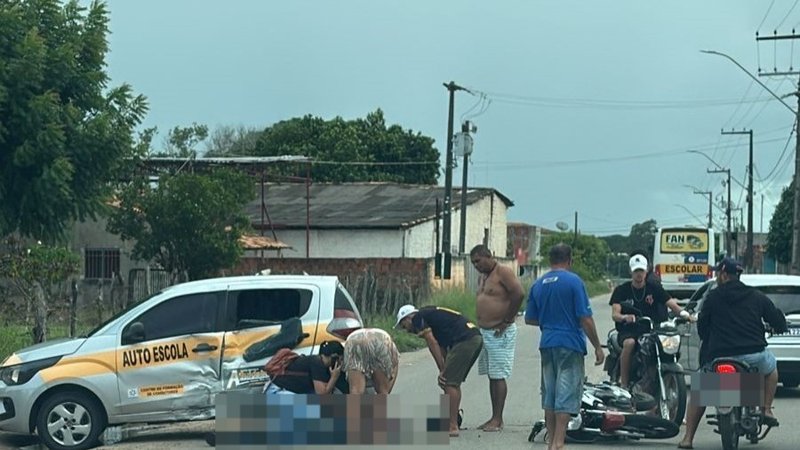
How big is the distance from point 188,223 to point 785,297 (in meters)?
21.9

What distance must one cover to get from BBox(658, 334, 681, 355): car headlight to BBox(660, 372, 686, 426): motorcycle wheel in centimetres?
24

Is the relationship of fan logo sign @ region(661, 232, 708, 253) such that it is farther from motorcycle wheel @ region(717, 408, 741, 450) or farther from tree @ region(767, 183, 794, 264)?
motorcycle wheel @ region(717, 408, 741, 450)

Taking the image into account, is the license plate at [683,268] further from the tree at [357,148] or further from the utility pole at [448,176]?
the tree at [357,148]

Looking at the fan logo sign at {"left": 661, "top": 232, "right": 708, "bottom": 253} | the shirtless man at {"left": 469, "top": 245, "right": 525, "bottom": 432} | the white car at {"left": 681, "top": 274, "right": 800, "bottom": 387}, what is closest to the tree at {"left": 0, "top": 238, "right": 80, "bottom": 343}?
the shirtless man at {"left": 469, "top": 245, "right": 525, "bottom": 432}

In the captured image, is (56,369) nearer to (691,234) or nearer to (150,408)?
(150,408)

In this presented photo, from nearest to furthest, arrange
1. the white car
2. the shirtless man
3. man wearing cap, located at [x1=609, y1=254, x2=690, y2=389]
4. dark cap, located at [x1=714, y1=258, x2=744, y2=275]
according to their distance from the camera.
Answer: dark cap, located at [x1=714, y1=258, x2=744, y2=275]
the shirtless man
man wearing cap, located at [x1=609, y1=254, x2=690, y2=389]
the white car

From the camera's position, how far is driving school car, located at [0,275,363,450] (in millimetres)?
12289

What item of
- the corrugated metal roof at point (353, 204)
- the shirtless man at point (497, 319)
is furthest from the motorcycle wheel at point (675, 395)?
the corrugated metal roof at point (353, 204)

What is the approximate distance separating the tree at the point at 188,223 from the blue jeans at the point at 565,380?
23824 mm

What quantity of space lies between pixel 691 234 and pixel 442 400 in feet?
142

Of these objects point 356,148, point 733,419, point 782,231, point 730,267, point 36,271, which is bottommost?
point 733,419

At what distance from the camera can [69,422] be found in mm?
12266

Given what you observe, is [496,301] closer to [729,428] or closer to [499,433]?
[499,433]

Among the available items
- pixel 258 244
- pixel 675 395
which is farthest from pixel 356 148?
pixel 675 395
